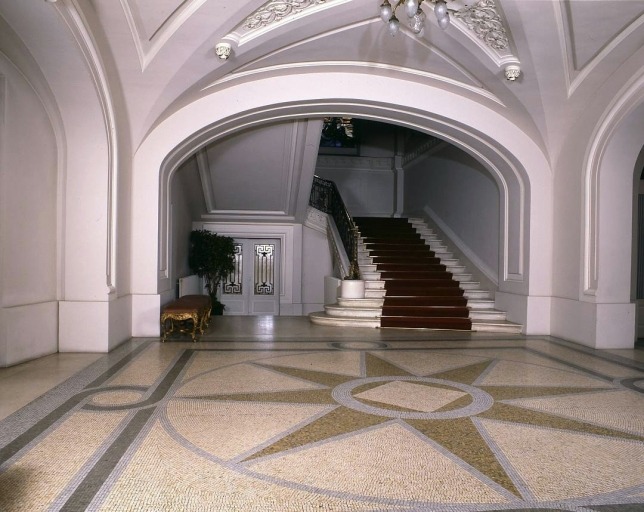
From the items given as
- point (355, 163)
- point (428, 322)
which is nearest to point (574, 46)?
point (428, 322)

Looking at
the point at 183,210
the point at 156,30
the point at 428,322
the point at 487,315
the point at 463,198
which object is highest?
the point at 156,30

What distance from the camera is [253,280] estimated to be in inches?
446

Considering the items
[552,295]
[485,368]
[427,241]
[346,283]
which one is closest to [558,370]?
[485,368]

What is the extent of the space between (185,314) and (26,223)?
2.01 meters

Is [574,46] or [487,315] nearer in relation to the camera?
[574,46]

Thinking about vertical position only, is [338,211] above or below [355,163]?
below

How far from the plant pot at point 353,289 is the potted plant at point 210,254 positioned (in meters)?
2.99

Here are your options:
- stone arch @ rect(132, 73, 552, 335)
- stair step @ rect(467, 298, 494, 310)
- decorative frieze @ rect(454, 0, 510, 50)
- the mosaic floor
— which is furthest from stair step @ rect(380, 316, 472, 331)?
decorative frieze @ rect(454, 0, 510, 50)

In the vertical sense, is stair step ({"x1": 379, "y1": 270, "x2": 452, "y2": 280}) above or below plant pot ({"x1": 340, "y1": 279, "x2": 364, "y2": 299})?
above

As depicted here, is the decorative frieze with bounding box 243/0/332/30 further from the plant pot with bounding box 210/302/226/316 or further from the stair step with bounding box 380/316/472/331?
the plant pot with bounding box 210/302/226/316

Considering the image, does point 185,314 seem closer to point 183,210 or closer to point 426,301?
point 183,210

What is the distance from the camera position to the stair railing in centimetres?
898

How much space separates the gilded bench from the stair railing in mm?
2913

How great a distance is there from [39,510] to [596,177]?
6.38 meters
